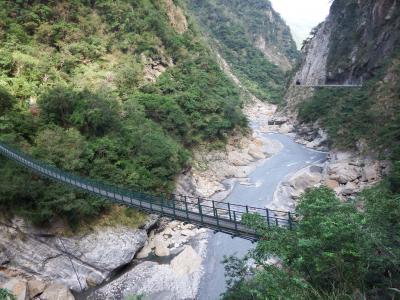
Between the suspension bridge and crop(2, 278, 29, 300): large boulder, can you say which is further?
crop(2, 278, 29, 300): large boulder

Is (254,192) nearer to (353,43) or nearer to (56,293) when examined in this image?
(56,293)

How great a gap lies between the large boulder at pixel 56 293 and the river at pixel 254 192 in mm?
5595

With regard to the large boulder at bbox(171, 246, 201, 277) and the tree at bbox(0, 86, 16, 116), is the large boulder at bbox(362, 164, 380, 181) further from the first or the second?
the tree at bbox(0, 86, 16, 116)

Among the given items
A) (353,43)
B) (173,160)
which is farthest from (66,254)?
(353,43)

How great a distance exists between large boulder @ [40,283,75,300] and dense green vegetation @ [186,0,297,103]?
78425mm

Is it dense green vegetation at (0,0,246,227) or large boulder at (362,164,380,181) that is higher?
dense green vegetation at (0,0,246,227)

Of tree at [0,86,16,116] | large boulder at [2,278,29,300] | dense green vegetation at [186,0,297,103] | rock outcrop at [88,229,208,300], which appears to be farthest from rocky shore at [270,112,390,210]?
dense green vegetation at [186,0,297,103]

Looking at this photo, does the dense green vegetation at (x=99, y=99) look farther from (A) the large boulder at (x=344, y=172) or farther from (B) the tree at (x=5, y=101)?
(A) the large boulder at (x=344, y=172)

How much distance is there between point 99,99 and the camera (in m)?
23.9

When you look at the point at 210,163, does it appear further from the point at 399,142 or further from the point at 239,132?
the point at 399,142

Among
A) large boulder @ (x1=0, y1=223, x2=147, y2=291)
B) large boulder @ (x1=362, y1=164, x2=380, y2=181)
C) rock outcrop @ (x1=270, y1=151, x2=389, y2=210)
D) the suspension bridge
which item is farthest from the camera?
large boulder @ (x1=362, y1=164, x2=380, y2=181)

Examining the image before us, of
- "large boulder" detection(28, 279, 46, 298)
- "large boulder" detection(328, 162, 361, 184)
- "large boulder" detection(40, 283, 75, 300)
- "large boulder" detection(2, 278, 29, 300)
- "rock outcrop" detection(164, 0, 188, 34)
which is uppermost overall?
"rock outcrop" detection(164, 0, 188, 34)

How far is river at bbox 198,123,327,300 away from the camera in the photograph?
16.9 m

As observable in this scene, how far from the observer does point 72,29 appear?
31328 mm
